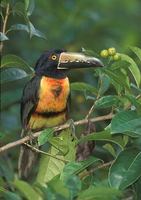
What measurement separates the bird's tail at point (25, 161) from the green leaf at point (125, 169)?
1866mm

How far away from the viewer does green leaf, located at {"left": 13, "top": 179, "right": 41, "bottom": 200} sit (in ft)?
9.72

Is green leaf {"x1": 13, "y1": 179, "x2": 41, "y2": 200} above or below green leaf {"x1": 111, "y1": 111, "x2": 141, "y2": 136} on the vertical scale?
below

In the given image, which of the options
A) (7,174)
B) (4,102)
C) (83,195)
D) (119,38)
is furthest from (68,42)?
(83,195)

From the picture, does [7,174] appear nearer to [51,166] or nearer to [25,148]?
[51,166]

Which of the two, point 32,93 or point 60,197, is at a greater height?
point 32,93

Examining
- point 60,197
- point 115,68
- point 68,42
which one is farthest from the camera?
point 68,42

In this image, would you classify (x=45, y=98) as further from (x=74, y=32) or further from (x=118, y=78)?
(x=74, y=32)

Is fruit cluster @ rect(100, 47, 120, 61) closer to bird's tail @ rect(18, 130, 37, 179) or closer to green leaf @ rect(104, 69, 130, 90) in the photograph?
green leaf @ rect(104, 69, 130, 90)

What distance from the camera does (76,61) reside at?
541 centimetres

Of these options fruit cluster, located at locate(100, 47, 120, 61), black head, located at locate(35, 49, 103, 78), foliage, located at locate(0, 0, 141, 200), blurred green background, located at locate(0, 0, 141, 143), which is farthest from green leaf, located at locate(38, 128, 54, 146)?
blurred green background, located at locate(0, 0, 141, 143)

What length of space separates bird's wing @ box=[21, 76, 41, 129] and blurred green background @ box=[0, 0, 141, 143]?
3.85ft

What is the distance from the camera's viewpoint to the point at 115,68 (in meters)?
4.36

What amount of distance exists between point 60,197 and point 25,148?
2.93m

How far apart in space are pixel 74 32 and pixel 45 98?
2.57 m
